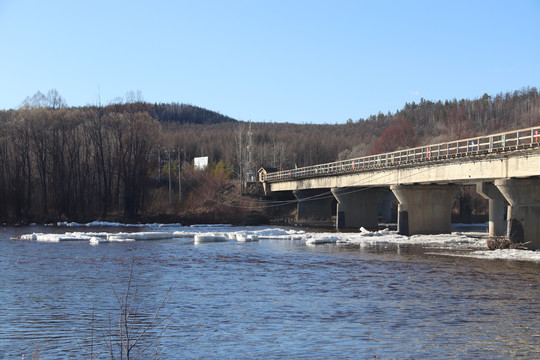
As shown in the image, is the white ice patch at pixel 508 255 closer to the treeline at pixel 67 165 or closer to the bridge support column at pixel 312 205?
the bridge support column at pixel 312 205

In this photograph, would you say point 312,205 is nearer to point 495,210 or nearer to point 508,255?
point 495,210

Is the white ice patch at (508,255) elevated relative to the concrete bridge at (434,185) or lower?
lower

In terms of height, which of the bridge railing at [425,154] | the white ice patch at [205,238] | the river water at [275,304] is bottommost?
the river water at [275,304]

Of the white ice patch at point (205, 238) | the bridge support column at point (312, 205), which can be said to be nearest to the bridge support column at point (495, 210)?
the white ice patch at point (205, 238)

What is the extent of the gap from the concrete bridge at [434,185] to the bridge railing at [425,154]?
8cm

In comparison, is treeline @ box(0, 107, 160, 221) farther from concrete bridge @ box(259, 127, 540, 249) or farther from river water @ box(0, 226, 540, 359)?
river water @ box(0, 226, 540, 359)

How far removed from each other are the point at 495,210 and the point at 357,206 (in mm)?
26000

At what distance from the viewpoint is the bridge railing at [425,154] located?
41688mm

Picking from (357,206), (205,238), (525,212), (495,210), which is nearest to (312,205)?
(357,206)

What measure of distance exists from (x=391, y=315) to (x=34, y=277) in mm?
16504

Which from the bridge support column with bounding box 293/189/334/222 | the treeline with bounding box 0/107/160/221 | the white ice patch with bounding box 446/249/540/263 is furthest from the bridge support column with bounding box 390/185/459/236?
the treeline with bounding box 0/107/160/221

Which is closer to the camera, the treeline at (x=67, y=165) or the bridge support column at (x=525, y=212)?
the bridge support column at (x=525, y=212)

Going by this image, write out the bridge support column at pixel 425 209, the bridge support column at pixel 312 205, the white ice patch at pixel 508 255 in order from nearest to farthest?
the white ice patch at pixel 508 255, the bridge support column at pixel 425 209, the bridge support column at pixel 312 205

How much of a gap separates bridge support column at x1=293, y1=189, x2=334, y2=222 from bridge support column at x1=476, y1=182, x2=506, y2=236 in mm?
39226
